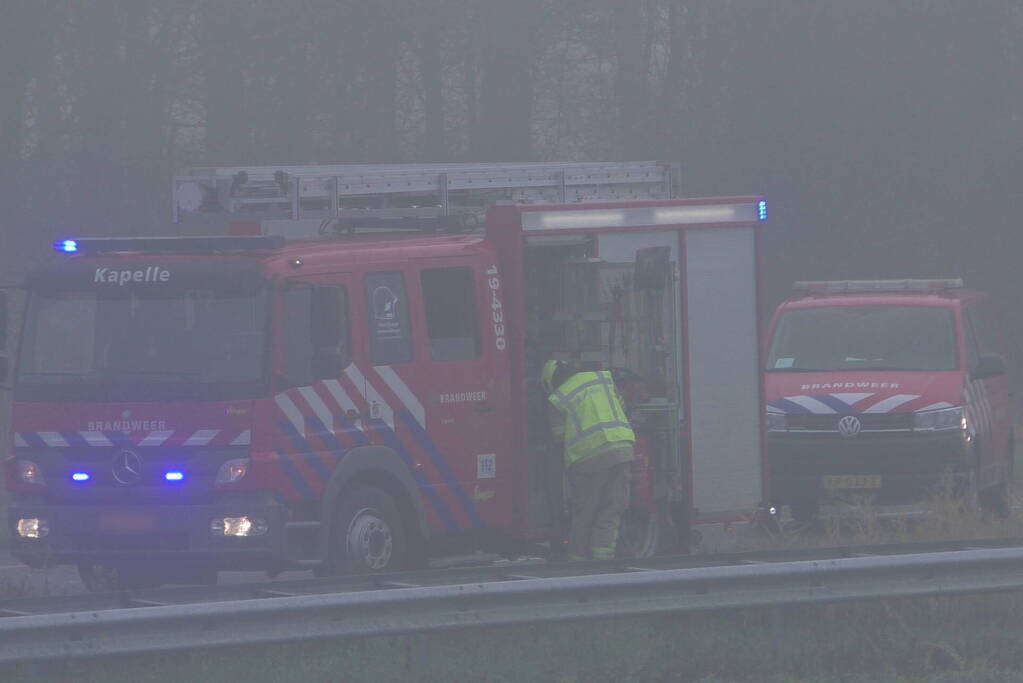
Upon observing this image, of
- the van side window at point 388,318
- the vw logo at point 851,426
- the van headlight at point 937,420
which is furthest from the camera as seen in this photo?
the vw logo at point 851,426

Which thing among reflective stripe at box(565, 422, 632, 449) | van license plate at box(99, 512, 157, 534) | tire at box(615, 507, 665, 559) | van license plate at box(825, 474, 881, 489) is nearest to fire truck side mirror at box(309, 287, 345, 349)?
van license plate at box(99, 512, 157, 534)

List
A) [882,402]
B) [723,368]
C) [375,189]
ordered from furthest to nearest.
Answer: [882,402] → [723,368] → [375,189]

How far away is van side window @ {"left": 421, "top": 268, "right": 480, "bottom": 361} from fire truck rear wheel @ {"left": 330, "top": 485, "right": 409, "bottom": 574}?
1.02 m

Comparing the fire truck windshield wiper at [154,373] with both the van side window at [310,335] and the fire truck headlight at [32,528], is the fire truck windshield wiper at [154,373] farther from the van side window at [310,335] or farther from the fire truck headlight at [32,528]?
the fire truck headlight at [32,528]

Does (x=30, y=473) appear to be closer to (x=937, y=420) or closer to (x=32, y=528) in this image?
(x=32, y=528)

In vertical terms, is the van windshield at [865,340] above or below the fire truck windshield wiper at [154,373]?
above

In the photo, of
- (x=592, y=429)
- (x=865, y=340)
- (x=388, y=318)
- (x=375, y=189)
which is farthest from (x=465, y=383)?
(x=865, y=340)

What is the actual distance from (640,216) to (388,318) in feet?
7.22

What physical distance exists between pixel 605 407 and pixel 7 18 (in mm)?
15807

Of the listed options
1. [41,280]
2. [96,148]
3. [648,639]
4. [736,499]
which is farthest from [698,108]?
[648,639]

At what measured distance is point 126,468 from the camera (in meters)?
10.1

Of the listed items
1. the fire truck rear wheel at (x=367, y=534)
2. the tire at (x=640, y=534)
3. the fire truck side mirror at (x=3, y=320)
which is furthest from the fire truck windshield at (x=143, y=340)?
the tire at (x=640, y=534)

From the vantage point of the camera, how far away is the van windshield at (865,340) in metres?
15.6

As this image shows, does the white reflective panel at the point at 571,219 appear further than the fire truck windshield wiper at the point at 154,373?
Yes
